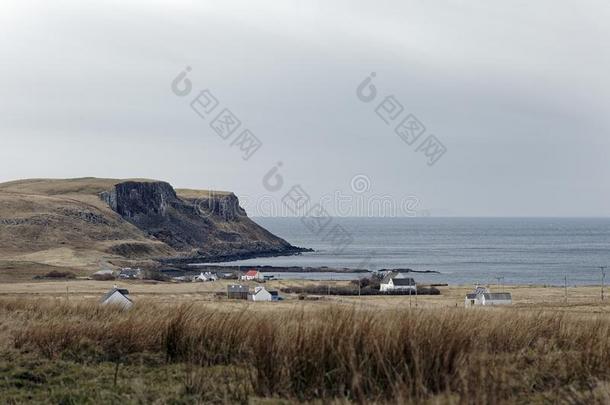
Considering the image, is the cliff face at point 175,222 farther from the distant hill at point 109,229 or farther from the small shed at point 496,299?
the small shed at point 496,299

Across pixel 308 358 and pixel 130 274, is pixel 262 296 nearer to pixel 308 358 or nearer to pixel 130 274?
pixel 130 274

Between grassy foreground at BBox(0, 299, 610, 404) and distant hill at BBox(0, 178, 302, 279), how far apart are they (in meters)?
94.6

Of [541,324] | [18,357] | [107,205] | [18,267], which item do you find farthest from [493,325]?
[107,205]

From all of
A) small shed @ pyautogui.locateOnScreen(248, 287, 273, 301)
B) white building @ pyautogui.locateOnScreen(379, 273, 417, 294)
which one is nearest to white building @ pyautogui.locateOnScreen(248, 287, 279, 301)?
small shed @ pyautogui.locateOnScreen(248, 287, 273, 301)

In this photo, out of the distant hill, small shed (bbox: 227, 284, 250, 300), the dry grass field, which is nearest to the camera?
the dry grass field

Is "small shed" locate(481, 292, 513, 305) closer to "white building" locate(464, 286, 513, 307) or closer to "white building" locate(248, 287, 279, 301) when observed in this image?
"white building" locate(464, 286, 513, 307)

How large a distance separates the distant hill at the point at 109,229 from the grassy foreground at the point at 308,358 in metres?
94.6

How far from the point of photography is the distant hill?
125 meters

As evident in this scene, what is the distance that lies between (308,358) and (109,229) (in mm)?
143711

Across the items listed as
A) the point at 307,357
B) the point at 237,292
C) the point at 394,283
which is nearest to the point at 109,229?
the point at 394,283

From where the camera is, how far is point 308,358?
10.1m

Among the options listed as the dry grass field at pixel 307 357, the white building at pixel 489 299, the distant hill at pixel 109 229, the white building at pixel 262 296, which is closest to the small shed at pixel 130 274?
the distant hill at pixel 109 229

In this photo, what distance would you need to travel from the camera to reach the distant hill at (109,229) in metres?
125

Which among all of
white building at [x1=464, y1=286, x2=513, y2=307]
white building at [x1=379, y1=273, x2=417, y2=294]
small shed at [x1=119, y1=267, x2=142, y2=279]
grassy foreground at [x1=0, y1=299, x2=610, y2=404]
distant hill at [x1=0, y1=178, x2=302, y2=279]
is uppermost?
distant hill at [x1=0, y1=178, x2=302, y2=279]
